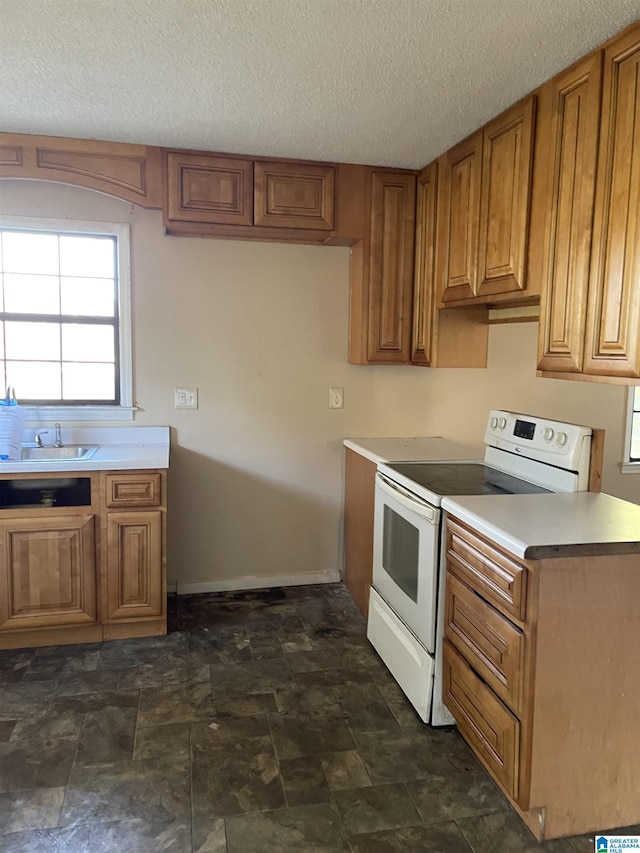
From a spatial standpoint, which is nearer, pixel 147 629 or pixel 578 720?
pixel 578 720

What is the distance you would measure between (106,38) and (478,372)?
254cm

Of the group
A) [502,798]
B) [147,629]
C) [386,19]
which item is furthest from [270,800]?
[386,19]

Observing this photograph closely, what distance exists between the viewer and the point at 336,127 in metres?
2.67

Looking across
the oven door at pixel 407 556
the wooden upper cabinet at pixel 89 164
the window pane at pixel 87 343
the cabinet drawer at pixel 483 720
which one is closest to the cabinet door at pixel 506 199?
the oven door at pixel 407 556

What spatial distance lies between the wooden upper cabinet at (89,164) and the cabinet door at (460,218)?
1384 mm

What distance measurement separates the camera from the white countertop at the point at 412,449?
9.62 ft

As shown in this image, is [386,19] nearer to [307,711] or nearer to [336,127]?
[336,127]

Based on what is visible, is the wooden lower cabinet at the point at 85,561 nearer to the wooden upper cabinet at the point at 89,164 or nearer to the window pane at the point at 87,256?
the window pane at the point at 87,256

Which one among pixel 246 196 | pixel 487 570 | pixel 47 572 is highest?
pixel 246 196

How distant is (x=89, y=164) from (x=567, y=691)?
115 inches

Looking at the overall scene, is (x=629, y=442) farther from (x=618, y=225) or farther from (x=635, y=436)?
(x=618, y=225)

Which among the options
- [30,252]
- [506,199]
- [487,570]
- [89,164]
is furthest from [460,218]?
[30,252]

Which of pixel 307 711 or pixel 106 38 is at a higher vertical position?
pixel 106 38

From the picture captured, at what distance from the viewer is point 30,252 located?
10.3ft
